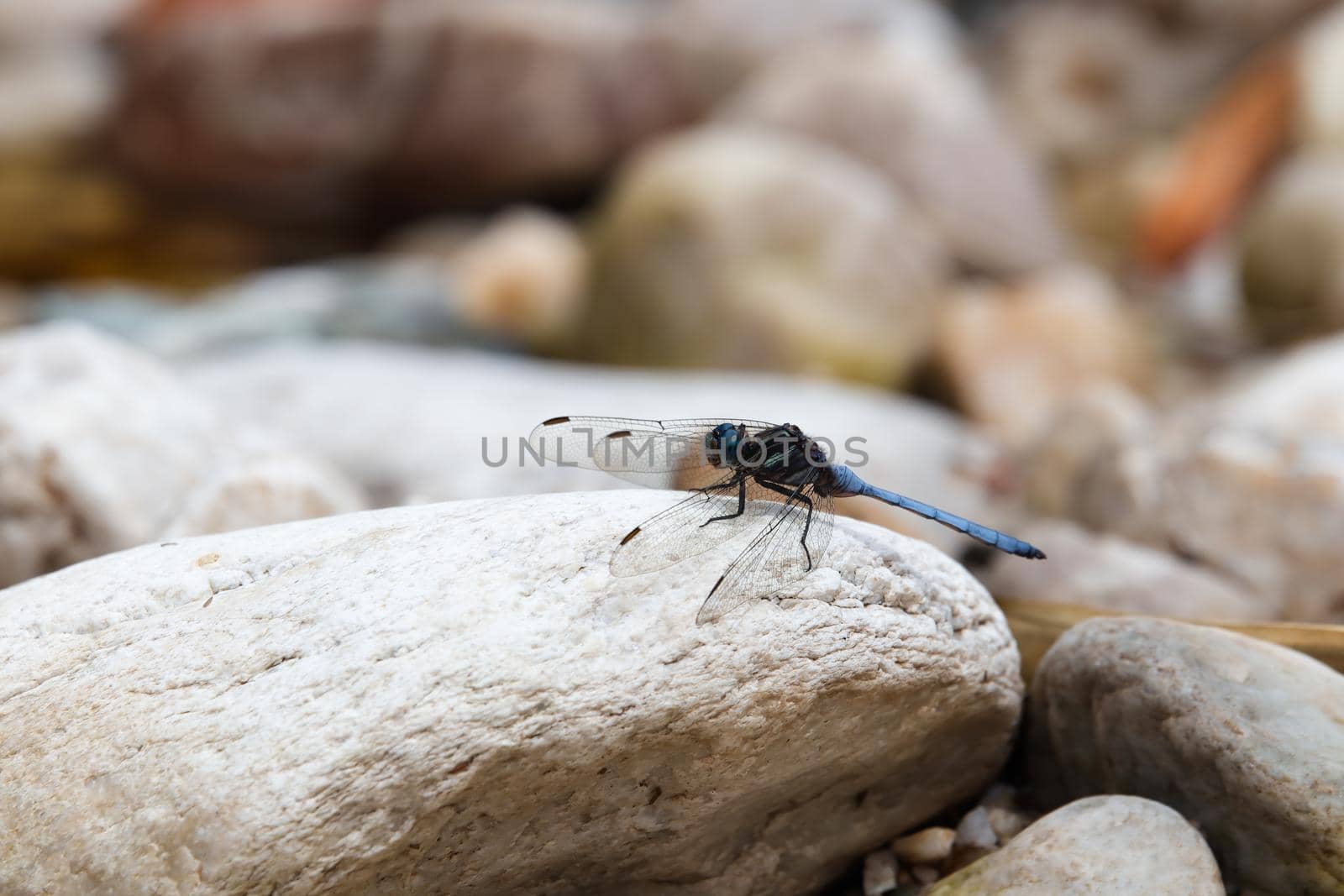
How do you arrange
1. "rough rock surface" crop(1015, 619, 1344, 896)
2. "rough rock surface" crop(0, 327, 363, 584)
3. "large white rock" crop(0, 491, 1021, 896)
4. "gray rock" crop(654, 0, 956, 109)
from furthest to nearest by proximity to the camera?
"gray rock" crop(654, 0, 956, 109) → "rough rock surface" crop(0, 327, 363, 584) → "rough rock surface" crop(1015, 619, 1344, 896) → "large white rock" crop(0, 491, 1021, 896)

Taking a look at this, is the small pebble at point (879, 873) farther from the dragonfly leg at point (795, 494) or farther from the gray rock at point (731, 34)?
the gray rock at point (731, 34)

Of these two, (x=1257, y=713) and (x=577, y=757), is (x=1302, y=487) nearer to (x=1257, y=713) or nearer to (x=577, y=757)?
(x=1257, y=713)

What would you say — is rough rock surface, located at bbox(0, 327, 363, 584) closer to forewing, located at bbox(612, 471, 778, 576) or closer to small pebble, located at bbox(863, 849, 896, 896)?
forewing, located at bbox(612, 471, 778, 576)

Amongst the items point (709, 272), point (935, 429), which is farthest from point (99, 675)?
point (709, 272)

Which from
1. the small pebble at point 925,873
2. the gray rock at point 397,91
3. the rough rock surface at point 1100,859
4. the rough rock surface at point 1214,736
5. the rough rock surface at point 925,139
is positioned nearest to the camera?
the rough rock surface at point 1100,859

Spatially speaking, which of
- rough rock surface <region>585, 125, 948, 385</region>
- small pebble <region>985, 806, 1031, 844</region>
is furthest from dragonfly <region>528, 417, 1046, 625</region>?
rough rock surface <region>585, 125, 948, 385</region>

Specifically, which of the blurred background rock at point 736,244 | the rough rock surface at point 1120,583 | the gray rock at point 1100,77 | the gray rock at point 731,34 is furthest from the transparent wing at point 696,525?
the gray rock at point 1100,77
